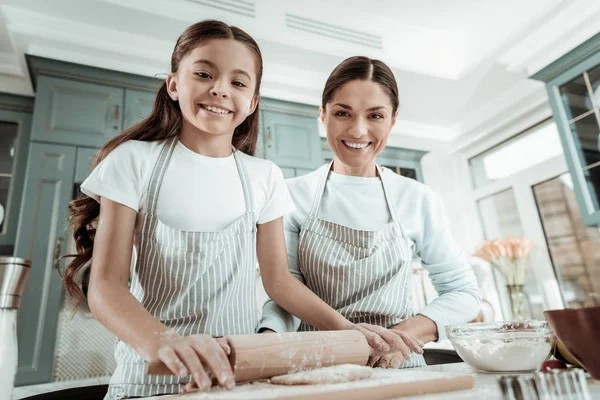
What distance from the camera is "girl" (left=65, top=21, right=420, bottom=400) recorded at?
75 centimetres

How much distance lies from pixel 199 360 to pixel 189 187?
1.47 feet

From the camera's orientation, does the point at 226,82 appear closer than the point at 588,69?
Yes

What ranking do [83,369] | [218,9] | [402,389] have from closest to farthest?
[402,389]
[83,369]
[218,9]

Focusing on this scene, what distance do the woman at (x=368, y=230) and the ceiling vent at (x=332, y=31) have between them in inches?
73.6

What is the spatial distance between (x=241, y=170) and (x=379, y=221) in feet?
1.37

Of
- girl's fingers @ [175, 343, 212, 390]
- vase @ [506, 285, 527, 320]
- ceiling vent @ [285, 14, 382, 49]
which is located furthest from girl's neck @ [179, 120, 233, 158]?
vase @ [506, 285, 527, 320]

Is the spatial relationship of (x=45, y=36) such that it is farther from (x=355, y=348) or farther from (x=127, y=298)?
(x=355, y=348)

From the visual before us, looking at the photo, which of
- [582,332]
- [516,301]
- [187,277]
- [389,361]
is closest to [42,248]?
[187,277]

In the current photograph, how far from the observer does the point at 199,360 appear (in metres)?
0.50

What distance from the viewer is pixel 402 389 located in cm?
47

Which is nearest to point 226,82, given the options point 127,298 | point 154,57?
point 127,298

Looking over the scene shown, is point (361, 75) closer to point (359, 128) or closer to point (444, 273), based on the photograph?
point (359, 128)

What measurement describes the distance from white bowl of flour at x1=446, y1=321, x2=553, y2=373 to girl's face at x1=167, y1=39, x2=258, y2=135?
1.97ft

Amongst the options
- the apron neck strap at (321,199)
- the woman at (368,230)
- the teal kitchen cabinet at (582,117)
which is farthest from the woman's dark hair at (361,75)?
the teal kitchen cabinet at (582,117)
